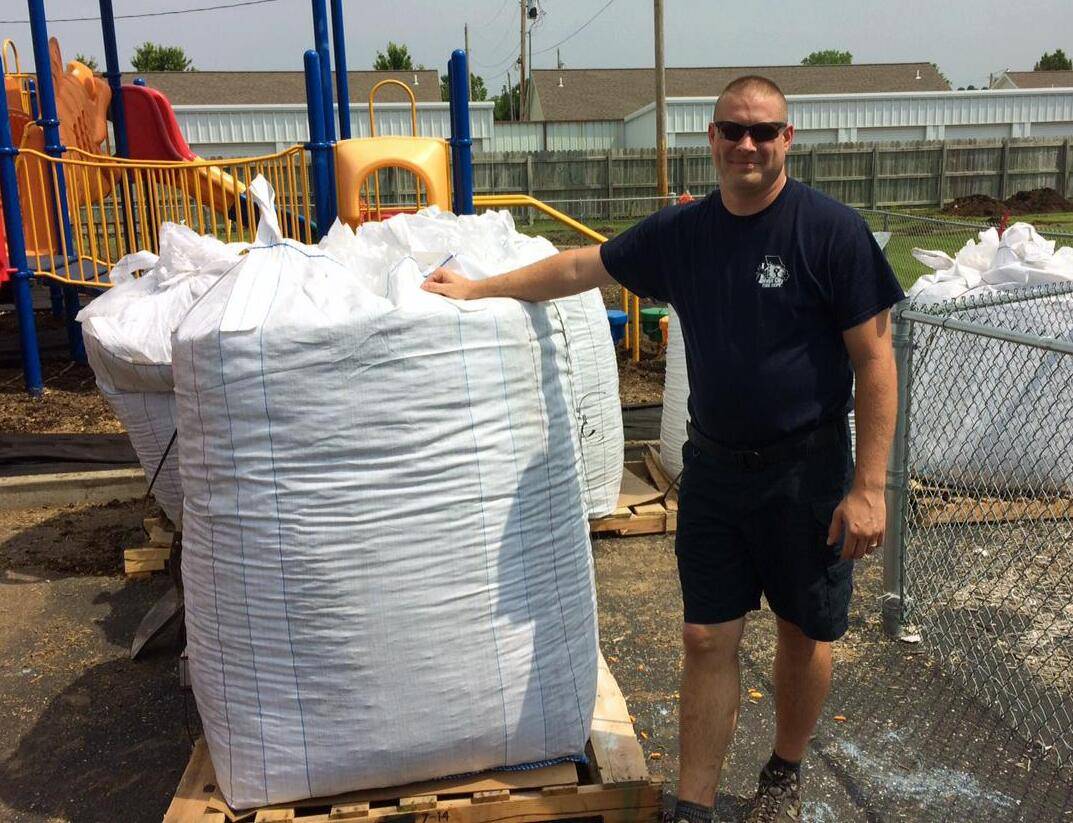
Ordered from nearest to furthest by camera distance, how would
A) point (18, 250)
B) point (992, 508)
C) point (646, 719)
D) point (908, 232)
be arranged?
point (646, 719)
point (992, 508)
point (18, 250)
point (908, 232)

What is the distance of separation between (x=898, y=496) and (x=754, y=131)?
1.82 m

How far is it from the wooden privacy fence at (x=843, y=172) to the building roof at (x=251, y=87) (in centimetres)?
903

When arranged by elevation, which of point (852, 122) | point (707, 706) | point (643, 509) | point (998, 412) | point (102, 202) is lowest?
point (643, 509)

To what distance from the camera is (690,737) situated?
2.46 m

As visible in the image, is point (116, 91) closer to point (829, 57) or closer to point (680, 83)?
point (680, 83)

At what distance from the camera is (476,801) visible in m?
2.31

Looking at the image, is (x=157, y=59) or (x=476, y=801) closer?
(x=476, y=801)

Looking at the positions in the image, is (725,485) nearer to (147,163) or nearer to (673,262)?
(673,262)

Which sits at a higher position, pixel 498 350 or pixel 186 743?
pixel 498 350

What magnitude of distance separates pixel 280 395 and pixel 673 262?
997mm

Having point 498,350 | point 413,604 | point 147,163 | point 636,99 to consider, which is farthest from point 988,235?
point 636,99

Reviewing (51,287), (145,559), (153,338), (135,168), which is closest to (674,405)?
(153,338)

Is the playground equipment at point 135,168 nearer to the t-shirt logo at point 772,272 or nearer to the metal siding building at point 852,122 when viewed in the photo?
the t-shirt logo at point 772,272

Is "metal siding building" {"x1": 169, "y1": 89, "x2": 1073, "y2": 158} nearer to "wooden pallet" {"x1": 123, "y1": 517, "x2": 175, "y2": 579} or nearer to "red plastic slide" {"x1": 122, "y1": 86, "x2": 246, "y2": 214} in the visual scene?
"red plastic slide" {"x1": 122, "y1": 86, "x2": 246, "y2": 214}
